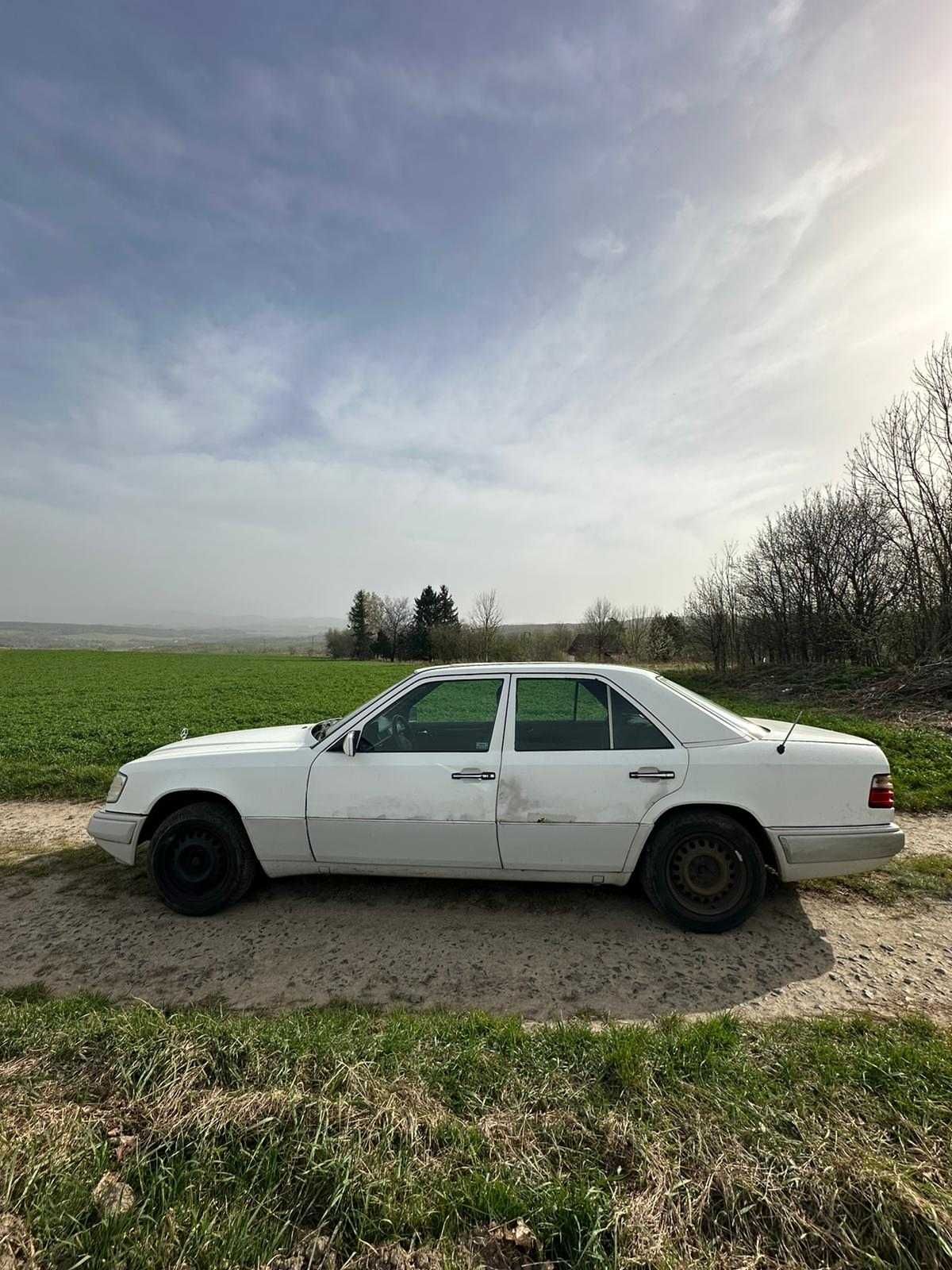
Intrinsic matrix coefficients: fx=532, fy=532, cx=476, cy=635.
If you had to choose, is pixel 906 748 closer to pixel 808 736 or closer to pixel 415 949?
pixel 808 736

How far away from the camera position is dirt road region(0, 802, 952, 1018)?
2771mm

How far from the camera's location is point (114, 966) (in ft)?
10.2

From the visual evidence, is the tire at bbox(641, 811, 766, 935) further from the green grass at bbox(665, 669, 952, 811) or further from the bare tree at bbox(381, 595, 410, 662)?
the bare tree at bbox(381, 595, 410, 662)

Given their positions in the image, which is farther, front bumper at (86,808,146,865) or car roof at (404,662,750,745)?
front bumper at (86,808,146,865)

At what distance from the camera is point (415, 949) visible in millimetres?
3227

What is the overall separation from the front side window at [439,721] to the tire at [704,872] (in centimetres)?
131

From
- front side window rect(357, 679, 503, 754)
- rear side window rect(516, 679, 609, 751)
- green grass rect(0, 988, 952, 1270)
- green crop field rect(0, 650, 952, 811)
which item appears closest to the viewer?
green grass rect(0, 988, 952, 1270)

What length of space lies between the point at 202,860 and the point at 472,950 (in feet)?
6.57

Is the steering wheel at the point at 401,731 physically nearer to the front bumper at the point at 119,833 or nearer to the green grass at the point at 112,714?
the front bumper at the point at 119,833

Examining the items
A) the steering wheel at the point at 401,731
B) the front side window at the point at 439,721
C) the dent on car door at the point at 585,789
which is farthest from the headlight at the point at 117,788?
the dent on car door at the point at 585,789

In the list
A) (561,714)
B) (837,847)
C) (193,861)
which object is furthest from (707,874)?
(193,861)

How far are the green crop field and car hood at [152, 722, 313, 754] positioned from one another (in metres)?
3.47

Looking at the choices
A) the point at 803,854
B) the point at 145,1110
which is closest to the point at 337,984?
the point at 145,1110

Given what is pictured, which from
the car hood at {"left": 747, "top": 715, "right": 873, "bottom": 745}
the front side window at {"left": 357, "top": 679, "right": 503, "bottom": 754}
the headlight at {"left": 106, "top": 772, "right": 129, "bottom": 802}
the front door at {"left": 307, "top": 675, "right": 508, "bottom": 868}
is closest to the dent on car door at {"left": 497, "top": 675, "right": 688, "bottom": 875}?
the front door at {"left": 307, "top": 675, "right": 508, "bottom": 868}
